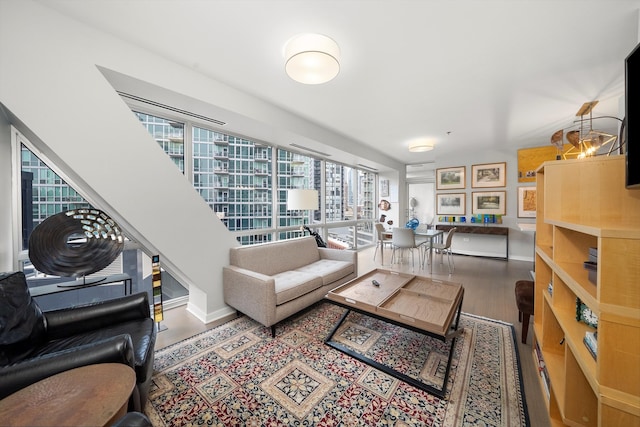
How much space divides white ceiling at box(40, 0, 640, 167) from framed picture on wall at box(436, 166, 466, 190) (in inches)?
113

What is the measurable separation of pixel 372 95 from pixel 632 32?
2131mm

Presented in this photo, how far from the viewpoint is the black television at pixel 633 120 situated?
38.6 inches

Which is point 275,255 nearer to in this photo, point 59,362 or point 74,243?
point 74,243

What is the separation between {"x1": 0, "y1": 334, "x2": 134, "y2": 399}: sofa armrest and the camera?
101 centimetres

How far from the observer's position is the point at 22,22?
157cm

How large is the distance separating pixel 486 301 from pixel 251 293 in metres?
3.11

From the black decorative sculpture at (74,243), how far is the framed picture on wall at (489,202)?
7.12m

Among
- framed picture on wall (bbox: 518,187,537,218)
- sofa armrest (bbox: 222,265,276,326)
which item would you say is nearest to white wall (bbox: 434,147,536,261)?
framed picture on wall (bbox: 518,187,537,218)

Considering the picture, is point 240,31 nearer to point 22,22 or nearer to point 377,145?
point 22,22

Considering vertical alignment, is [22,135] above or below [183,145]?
below

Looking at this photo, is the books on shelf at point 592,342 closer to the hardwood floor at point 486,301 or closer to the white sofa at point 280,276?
the hardwood floor at point 486,301

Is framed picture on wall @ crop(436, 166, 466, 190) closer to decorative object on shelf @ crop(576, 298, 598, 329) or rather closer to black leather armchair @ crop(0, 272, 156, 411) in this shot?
decorative object on shelf @ crop(576, 298, 598, 329)

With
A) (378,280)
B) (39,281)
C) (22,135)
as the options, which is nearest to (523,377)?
(378,280)

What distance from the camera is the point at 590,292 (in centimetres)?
102
